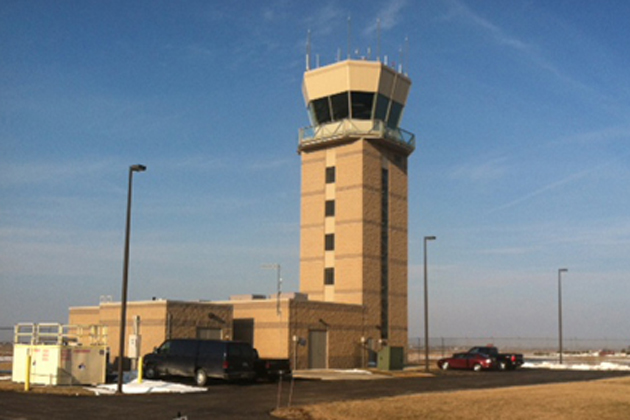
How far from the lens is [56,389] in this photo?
90.2 feet

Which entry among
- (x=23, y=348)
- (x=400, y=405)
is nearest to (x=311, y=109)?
(x=23, y=348)

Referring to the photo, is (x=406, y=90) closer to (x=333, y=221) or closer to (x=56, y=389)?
(x=333, y=221)

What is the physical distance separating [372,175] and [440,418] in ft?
118

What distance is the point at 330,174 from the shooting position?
56.7m

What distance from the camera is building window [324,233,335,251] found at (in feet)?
182

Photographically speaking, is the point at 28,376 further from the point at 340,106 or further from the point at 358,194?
the point at 340,106

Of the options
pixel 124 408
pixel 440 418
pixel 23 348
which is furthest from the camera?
pixel 23 348

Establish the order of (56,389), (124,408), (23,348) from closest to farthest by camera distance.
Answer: (124,408) < (56,389) < (23,348)

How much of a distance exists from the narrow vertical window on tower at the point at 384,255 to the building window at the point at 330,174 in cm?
368

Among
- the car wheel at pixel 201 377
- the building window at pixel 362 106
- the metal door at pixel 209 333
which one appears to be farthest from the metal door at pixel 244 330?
the building window at pixel 362 106

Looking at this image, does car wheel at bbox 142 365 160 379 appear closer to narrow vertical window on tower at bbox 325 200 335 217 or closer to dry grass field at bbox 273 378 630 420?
dry grass field at bbox 273 378 630 420

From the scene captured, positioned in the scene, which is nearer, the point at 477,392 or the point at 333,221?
the point at 477,392

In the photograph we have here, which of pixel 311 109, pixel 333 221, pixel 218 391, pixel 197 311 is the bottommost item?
pixel 218 391

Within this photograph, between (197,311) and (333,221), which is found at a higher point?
(333,221)
